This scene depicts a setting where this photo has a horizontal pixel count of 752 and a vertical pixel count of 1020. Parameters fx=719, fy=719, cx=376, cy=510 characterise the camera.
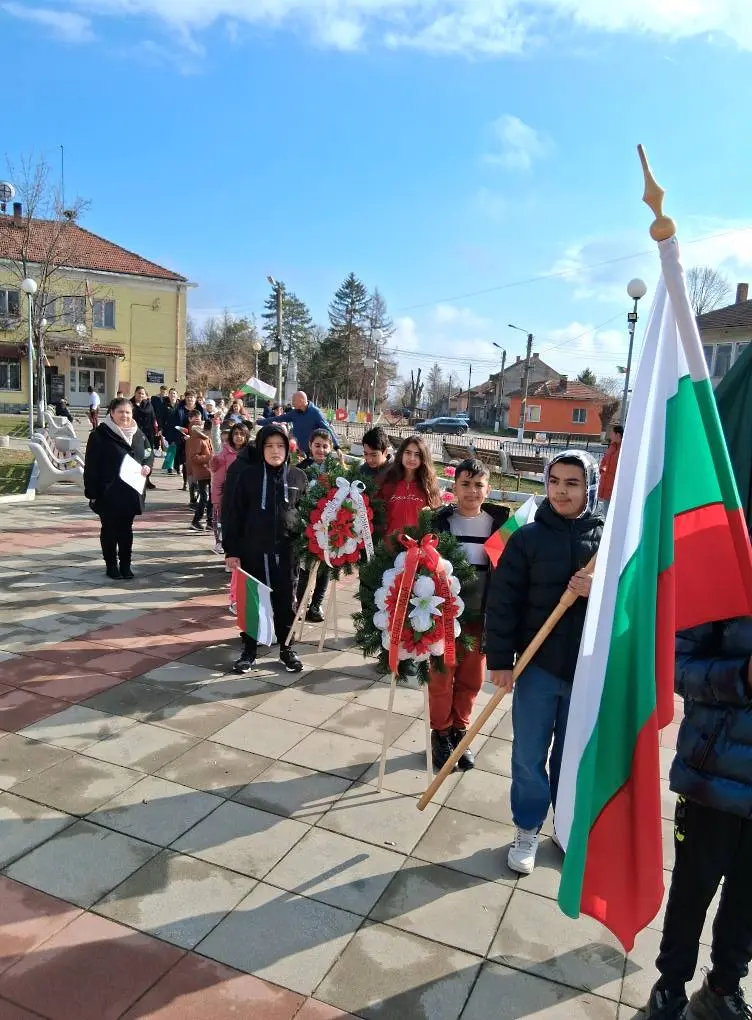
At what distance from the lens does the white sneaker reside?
3260mm

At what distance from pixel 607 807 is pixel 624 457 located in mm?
1147

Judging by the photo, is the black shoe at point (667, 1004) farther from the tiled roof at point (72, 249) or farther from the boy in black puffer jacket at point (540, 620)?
the tiled roof at point (72, 249)

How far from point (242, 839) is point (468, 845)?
1.08 metres

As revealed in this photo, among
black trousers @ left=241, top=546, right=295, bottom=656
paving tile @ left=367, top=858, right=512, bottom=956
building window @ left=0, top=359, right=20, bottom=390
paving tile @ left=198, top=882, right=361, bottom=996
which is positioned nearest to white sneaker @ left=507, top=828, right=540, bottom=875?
paving tile @ left=367, top=858, right=512, bottom=956

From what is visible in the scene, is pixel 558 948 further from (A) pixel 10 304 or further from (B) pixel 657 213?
(A) pixel 10 304

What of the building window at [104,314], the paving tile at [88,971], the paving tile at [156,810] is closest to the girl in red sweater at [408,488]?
the paving tile at [156,810]

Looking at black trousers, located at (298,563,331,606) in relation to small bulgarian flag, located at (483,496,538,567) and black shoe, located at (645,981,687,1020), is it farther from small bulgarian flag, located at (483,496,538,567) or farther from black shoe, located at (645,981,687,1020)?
black shoe, located at (645,981,687,1020)

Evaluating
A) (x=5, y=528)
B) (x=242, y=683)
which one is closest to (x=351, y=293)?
(x=5, y=528)

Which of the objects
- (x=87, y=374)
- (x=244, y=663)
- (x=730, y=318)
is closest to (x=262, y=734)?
(x=244, y=663)

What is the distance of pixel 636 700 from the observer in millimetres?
2295

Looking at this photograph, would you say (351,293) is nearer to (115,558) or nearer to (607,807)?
(115,558)

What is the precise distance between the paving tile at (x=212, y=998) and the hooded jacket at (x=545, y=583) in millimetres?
1499

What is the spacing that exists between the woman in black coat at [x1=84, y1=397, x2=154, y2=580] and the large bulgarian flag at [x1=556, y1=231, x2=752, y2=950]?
20.0 ft

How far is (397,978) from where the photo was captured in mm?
2613
